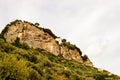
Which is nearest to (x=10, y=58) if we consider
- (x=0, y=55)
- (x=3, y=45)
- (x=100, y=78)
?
(x=0, y=55)

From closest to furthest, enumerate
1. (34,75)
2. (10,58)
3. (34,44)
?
(10,58)
(34,75)
(34,44)

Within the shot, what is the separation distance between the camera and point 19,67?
146 ft

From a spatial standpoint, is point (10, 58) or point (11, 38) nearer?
point (10, 58)

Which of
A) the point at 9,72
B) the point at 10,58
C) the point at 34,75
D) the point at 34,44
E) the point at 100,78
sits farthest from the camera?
the point at 34,44

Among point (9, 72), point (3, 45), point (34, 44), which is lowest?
point (9, 72)

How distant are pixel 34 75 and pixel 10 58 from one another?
5794 millimetres

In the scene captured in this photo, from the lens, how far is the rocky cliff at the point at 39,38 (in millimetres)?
114562

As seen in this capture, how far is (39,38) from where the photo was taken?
117 metres

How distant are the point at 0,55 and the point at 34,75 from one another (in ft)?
20.6

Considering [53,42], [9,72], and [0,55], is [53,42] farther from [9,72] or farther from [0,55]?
[9,72]

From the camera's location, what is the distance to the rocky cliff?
11456 cm

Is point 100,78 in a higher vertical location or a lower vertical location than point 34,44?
lower

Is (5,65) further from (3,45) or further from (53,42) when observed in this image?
(53,42)

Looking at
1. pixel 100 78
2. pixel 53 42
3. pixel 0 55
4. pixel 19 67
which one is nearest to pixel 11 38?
pixel 53 42
